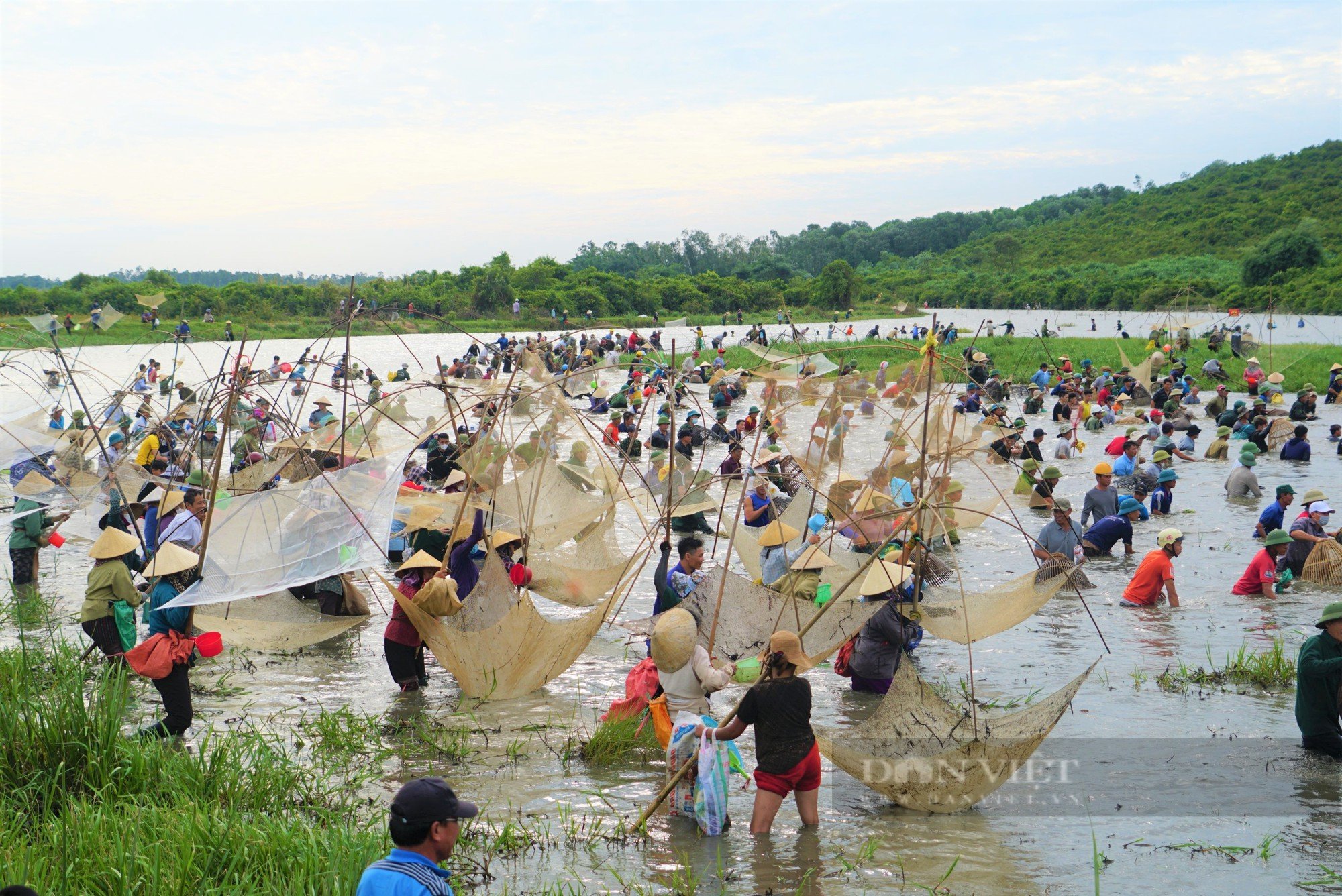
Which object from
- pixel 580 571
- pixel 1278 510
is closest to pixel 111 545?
pixel 580 571

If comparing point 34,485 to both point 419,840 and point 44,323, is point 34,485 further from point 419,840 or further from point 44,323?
point 419,840

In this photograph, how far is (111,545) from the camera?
6129 millimetres

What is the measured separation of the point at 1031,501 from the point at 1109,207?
244 ft

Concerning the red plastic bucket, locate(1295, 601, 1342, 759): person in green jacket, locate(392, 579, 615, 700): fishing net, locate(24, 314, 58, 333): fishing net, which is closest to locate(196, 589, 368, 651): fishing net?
locate(392, 579, 615, 700): fishing net

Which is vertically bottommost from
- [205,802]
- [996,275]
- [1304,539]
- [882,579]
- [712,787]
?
[712,787]

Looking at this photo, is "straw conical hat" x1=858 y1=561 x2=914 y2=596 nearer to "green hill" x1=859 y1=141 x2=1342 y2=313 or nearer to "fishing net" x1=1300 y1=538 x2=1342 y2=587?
"fishing net" x1=1300 y1=538 x2=1342 y2=587

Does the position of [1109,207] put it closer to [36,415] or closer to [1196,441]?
[1196,441]

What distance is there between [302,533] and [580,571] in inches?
109

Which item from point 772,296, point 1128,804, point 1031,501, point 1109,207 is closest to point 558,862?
point 1128,804

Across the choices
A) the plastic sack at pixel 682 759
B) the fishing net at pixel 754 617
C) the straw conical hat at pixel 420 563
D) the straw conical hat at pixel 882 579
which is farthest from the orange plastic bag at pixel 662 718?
the straw conical hat at pixel 420 563

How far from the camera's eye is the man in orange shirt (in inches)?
358

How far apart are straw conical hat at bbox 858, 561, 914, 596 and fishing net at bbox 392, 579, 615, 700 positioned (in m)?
1.65

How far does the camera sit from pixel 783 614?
6.43m

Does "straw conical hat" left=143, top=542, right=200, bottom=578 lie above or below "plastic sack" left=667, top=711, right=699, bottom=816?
above
